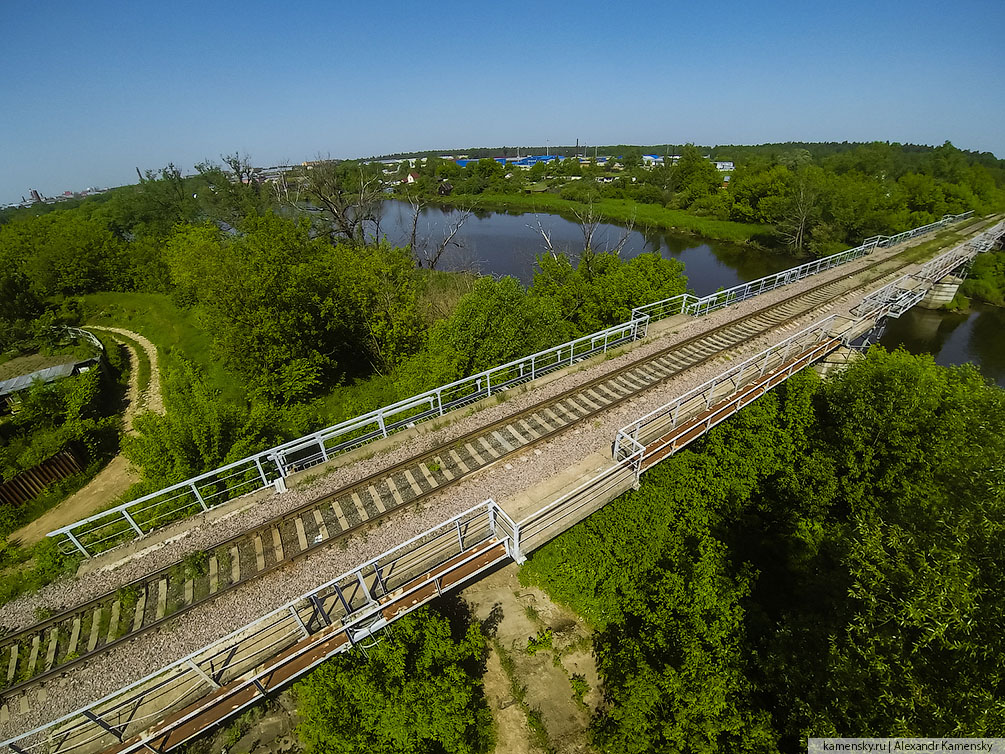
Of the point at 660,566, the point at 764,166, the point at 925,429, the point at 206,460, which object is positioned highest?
the point at 764,166

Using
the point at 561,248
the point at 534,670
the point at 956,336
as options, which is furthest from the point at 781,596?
the point at 561,248

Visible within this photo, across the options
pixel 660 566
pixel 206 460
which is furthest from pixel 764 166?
pixel 206 460

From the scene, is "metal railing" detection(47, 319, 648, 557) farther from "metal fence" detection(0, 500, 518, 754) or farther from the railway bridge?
"metal fence" detection(0, 500, 518, 754)

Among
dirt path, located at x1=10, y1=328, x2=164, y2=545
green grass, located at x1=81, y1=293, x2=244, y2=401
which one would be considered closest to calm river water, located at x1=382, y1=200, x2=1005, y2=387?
green grass, located at x1=81, y1=293, x2=244, y2=401

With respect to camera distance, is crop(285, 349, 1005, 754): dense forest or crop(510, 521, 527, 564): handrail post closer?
crop(285, 349, 1005, 754): dense forest

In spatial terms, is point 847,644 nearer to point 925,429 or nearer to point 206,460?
point 925,429

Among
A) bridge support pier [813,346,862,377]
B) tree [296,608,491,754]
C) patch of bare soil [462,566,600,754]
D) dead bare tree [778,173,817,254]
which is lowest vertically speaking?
patch of bare soil [462,566,600,754]
